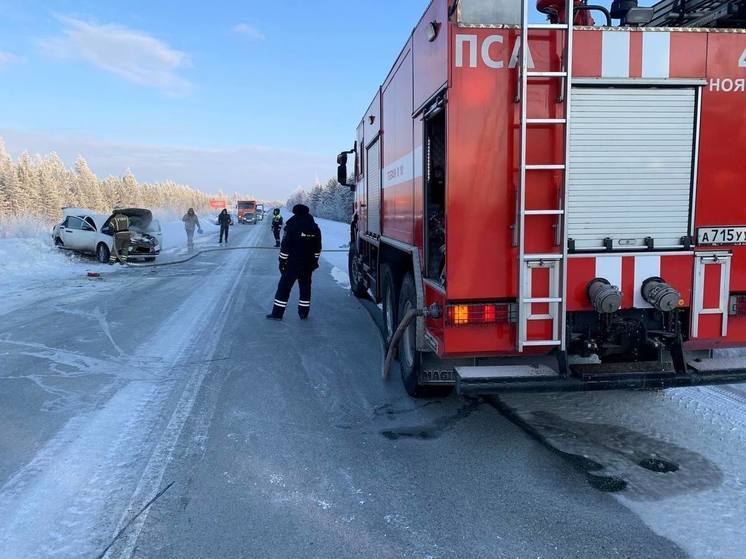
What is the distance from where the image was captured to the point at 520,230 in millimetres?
3699

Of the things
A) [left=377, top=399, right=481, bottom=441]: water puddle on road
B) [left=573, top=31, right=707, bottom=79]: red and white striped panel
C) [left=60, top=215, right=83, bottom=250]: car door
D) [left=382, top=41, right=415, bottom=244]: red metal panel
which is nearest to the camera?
[left=573, top=31, right=707, bottom=79]: red and white striped panel

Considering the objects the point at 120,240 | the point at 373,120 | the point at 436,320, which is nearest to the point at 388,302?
the point at 436,320

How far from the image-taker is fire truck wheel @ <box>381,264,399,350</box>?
602 cm

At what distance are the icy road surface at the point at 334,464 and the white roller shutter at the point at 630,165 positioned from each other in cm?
156

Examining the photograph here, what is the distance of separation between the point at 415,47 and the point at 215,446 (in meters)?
3.53

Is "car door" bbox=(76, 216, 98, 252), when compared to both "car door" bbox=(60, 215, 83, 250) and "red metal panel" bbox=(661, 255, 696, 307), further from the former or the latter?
"red metal panel" bbox=(661, 255, 696, 307)

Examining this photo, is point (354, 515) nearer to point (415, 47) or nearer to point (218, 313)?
point (415, 47)

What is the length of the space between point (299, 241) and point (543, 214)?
6140 mm

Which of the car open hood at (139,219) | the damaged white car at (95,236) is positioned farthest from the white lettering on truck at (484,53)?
the car open hood at (139,219)

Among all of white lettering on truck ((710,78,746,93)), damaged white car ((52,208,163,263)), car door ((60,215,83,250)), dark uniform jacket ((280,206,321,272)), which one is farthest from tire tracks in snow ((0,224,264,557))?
car door ((60,215,83,250))

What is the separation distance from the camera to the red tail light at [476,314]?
3865mm

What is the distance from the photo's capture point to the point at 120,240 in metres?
17.6

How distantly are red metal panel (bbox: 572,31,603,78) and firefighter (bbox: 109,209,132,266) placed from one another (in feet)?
54.0

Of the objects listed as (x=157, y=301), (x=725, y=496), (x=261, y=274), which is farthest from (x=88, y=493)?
(x=261, y=274)
